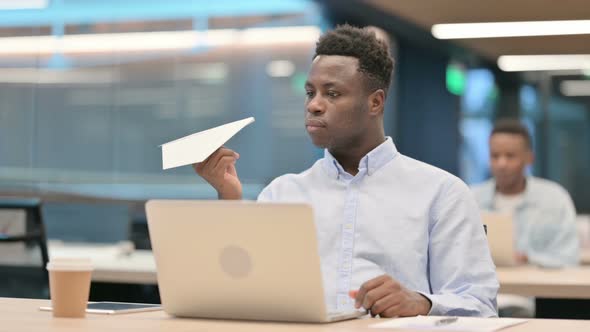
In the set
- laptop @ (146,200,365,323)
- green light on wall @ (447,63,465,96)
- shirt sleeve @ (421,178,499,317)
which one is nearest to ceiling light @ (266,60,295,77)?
green light on wall @ (447,63,465,96)

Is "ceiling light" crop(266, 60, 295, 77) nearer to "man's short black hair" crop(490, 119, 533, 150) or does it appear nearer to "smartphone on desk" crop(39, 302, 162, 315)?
"man's short black hair" crop(490, 119, 533, 150)

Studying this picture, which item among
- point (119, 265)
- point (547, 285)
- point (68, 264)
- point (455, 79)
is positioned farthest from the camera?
point (455, 79)

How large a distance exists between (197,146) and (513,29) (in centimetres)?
633

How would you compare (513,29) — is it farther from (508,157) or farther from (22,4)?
(22,4)

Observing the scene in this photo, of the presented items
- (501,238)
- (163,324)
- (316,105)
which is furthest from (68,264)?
(501,238)

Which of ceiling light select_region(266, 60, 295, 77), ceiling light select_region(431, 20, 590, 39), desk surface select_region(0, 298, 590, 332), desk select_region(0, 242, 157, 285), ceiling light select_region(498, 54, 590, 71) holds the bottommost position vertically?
desk select_region(0, 242, 157, 285)

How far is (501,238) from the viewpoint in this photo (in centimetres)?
475

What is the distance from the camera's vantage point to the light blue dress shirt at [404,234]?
2.51 metres

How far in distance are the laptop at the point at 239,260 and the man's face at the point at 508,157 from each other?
10.8 feet

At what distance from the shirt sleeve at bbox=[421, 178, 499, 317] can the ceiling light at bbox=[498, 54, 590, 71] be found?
24.6ft

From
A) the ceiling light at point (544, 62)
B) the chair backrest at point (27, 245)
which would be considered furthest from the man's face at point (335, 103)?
the ceiling light at point (544, 62)

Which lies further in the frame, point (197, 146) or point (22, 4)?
point (22, 4)

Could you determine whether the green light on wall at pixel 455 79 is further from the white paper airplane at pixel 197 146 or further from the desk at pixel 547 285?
the white paper airplane at pixel 197 146

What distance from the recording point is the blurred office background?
7012 millimetres
